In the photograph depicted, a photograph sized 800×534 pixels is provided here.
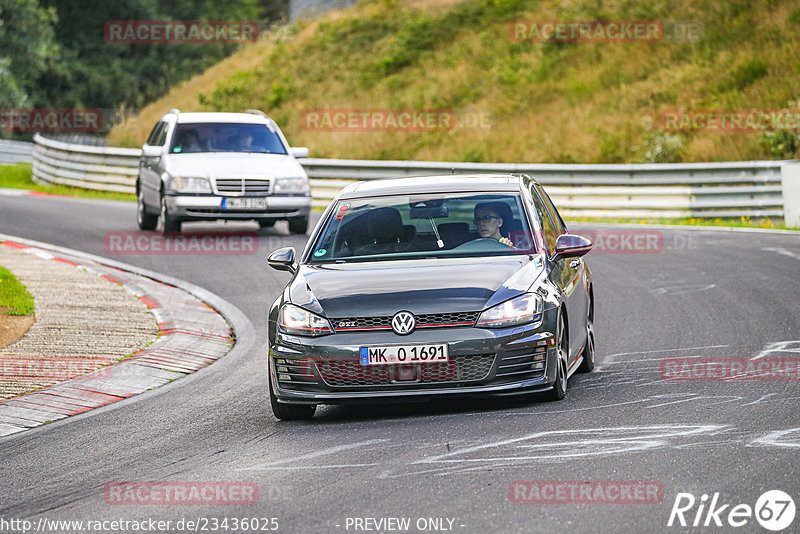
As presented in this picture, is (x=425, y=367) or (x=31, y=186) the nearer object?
(x=425, y=367)

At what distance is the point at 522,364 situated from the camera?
8133 millimetres

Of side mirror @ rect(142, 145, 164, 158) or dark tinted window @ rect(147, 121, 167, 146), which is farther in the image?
dark tinted window @ rect(147, 121, 167, 146)

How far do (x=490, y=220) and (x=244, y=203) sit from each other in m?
10.6

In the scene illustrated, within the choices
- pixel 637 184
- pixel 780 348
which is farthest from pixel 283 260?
pixel 637 184

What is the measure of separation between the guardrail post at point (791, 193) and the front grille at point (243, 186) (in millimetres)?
8703

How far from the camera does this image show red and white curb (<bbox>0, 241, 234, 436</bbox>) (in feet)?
30.3

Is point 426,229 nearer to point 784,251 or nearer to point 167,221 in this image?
point 784,251

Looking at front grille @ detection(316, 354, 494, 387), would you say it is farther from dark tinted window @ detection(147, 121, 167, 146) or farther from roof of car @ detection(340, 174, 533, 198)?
dark tinted window @ detection(147, 121, 167, 146)

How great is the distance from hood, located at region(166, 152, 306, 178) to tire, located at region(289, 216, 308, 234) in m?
0.70

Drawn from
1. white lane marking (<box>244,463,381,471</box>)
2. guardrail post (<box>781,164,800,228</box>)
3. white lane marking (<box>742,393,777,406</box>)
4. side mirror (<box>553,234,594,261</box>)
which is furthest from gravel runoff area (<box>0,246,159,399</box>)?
guardrail post (<box>781,164,800,228</box>)

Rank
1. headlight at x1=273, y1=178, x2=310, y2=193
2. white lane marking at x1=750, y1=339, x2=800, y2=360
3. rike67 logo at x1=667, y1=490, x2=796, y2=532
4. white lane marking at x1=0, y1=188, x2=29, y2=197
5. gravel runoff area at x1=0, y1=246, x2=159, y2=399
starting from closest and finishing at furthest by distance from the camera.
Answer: rike67 logo at x1=667, y1=490, x2=796, y2=532 < white lane marking at x1=750, y1=339, x2=800, y2=360 < gravel runoff area at x1=0, y1=246, x2=159, y2=399 < headlight at x1=273, y1=178, x2=310, y2=193 < white lane marking at x1=0, y1=188, x2=29, y2=197

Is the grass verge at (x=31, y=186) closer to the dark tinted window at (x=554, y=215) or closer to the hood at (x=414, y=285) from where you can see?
the dark tinted window at (x=554, y=215)

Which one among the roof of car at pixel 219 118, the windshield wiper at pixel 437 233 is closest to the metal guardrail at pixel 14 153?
the roof of car at pixel 219 118

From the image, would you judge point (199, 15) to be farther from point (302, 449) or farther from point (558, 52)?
point (302, 449)
